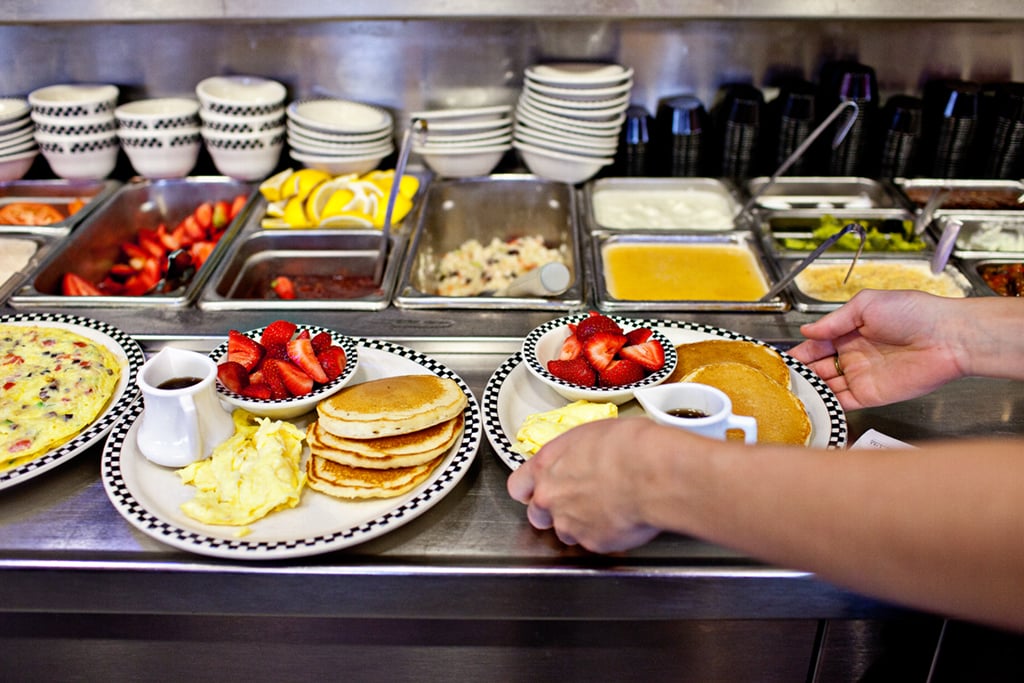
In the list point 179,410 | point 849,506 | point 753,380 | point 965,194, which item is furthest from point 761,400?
point 965,194

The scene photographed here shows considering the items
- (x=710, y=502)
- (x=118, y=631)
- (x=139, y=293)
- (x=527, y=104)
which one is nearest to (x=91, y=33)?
(x=139, y=293)

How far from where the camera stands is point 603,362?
172 centimetres

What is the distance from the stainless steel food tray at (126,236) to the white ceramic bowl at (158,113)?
0.68 ft

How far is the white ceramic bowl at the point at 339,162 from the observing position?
108 inches

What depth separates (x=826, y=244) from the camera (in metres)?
1.94

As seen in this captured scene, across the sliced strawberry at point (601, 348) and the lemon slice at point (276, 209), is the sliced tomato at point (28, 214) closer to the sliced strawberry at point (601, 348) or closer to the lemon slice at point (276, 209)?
the lemon slice at point (276, 209)

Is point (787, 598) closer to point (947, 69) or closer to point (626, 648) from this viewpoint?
point (626, 648)

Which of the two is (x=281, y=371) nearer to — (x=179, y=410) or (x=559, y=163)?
(x=179, y=410)

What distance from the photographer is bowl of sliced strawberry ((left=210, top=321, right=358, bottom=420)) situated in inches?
65.2

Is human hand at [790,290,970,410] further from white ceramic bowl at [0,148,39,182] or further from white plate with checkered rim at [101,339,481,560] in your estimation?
white ceramic bowl at [0,148,39,182]

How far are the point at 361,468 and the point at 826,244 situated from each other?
120cm

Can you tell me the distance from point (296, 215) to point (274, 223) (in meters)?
0.08

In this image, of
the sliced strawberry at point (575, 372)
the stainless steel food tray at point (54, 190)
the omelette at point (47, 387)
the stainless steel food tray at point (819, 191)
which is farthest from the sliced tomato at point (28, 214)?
the stainless steel food tray at point (819, 191)

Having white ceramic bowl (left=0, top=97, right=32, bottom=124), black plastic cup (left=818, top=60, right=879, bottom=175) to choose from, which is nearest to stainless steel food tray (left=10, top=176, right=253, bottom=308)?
white ceramic bowl (left=0, top=97, right=32, bottom=124)
